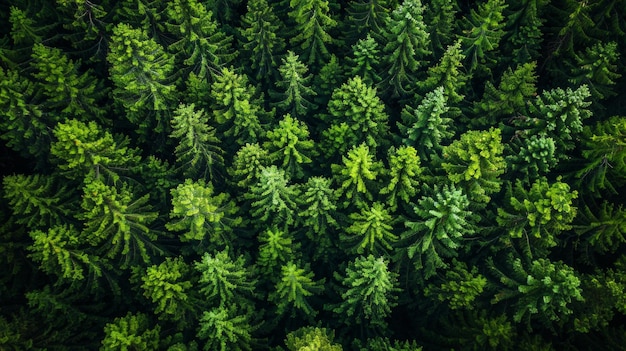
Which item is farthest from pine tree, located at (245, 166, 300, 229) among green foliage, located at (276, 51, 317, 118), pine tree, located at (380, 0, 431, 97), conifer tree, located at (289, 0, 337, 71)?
pine tree, located at (380, 0, 431, 97)

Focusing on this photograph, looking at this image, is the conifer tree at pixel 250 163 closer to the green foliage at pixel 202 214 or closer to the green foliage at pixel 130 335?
the green foliage at pixel 202 214

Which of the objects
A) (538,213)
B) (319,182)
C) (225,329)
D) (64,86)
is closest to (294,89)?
(319,182)

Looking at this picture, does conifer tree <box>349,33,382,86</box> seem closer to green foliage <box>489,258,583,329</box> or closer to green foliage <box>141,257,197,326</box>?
green foliage <box>489,258,583,329</box>

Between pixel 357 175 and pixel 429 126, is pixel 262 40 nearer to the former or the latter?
pixel 357 175

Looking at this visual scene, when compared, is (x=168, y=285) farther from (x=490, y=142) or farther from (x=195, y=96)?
(x=490, y=142)

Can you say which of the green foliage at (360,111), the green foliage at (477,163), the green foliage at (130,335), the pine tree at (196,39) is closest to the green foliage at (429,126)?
the green foliage at (477,163)

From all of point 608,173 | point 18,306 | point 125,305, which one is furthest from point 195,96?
point 608,173
